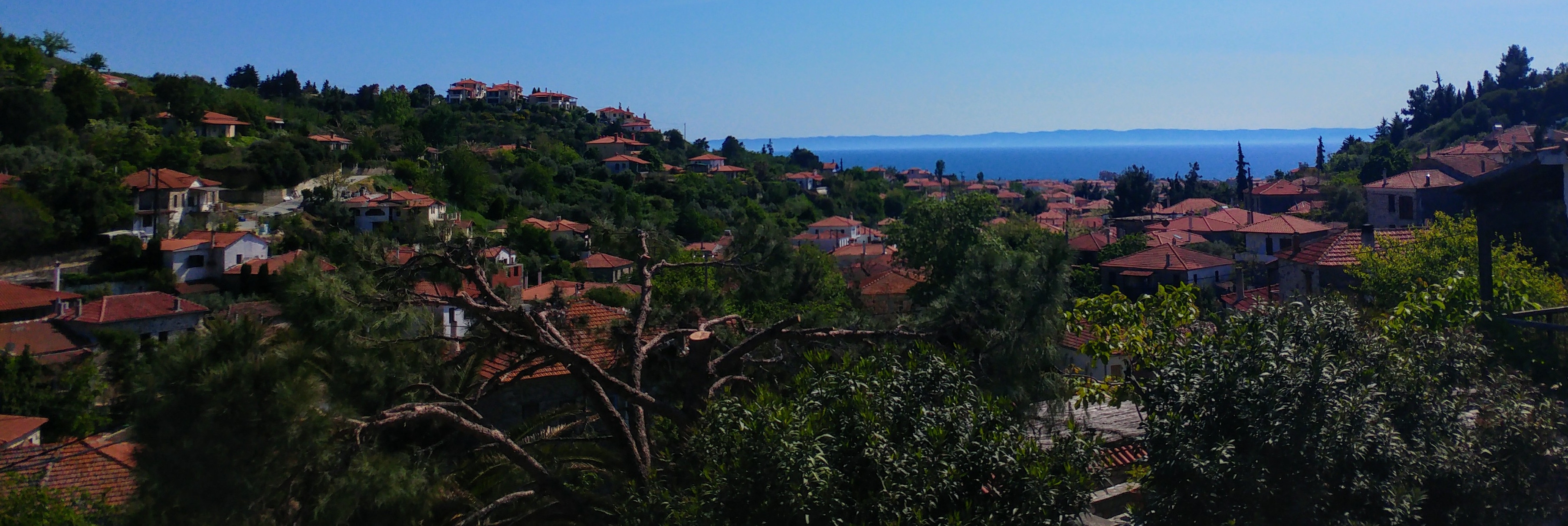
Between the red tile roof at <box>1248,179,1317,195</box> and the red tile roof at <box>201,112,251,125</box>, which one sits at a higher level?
the red tile roof at <box>201,112,251,125</box>

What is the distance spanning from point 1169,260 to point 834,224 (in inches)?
1166

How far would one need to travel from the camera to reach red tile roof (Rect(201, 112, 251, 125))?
175ft

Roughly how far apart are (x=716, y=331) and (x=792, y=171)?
80562 mm

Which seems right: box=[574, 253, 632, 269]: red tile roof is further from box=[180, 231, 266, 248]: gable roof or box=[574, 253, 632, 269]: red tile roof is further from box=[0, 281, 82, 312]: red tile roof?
box=[0, 281, 82, 312]: red tile roof

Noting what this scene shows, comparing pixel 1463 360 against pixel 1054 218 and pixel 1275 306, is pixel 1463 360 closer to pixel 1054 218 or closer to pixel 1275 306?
pixel 1275 306

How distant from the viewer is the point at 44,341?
2720 centimetres

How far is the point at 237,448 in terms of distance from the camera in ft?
13.7

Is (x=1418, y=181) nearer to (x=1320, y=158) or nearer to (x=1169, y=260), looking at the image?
(x=1169, y=260)

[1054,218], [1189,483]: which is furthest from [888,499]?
[1054,218]

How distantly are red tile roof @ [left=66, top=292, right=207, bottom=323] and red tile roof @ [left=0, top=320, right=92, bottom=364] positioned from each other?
60cm

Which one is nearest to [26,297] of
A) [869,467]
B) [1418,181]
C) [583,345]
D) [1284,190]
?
[583,345]

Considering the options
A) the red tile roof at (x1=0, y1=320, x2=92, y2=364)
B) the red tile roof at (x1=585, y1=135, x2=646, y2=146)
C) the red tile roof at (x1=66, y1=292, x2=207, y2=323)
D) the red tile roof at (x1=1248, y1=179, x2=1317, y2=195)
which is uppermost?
the red tile roof at (x1=585, y1=135, x2=646, y2=146)

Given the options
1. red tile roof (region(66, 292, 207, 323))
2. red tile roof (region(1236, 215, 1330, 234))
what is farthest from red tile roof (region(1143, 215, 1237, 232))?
red tile roof (region(66, 292, 207, 323))

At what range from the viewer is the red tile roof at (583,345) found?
811 centimetres
